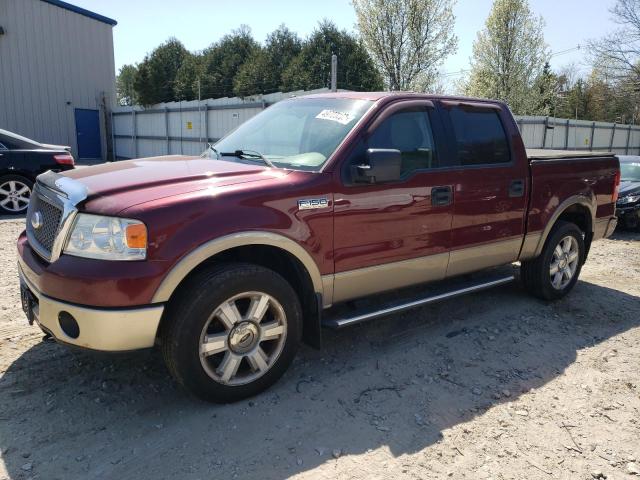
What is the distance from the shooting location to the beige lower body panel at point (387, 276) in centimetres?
349

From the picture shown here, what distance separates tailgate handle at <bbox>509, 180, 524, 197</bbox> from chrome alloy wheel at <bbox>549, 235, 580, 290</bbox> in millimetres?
991

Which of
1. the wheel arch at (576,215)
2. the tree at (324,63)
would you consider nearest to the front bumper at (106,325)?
the wheel arch at (576,215)

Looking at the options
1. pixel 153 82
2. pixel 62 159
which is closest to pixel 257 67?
pixel 153 82

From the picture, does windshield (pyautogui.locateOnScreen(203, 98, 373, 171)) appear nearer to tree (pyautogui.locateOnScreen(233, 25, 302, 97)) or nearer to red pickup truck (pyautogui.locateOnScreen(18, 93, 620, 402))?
red pickup truck (pyautogui.locateOnScreen(18, 93, 620, 402))

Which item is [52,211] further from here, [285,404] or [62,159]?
[62,159]

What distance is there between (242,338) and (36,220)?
1.55m

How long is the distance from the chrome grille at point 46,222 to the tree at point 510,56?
26.3m

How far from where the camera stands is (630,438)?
298 centimetres

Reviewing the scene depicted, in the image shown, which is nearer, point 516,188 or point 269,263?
point 269,263

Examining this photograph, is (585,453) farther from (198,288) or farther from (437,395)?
(198,288)

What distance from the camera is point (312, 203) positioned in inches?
127

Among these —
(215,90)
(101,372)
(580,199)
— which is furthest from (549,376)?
(215,90)

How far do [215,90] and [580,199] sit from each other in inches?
1508

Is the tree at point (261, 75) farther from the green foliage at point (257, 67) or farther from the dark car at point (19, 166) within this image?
the dark car at point (19, 166)
